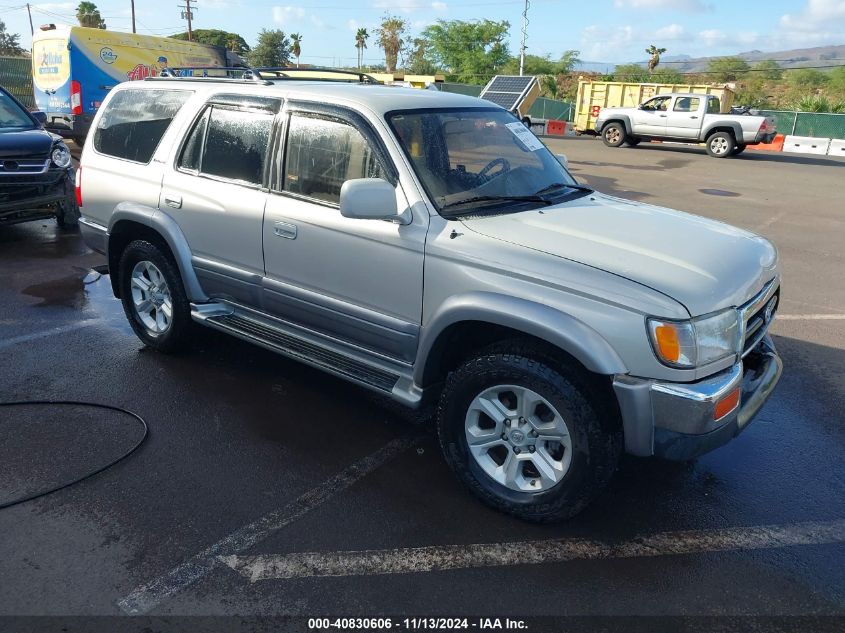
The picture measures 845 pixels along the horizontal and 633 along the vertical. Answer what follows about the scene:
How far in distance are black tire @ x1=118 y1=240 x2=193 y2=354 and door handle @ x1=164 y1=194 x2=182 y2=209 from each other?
15.0 inches

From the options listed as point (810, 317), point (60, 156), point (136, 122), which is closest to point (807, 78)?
point (810, 317)

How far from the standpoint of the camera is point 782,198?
45.3ft

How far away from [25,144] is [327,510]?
6.91 meters

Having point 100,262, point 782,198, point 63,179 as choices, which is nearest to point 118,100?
point 100,262

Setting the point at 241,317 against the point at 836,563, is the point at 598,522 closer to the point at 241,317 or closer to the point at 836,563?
the point at 836,563

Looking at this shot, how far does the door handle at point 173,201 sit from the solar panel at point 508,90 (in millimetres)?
10405

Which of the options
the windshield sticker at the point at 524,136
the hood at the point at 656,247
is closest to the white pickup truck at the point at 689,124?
the windshield sticker at the point at 524,136

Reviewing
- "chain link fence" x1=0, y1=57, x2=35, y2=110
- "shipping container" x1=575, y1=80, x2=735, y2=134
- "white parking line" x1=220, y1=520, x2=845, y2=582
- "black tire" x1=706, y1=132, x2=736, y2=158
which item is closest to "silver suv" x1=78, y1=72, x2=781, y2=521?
"white parking line" x1=220, y1=520, x2=845, y2=582

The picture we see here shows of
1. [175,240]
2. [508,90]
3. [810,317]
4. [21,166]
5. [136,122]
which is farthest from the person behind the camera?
[508,90]

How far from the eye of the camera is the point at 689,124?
870 inches

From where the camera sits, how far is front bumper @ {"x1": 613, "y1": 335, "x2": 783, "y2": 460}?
2865 mm

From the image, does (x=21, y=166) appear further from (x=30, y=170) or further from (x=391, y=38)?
(x=391, y=38)

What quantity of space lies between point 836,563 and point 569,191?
7.72 feet

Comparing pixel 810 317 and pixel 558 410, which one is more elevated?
pixel 558 410
